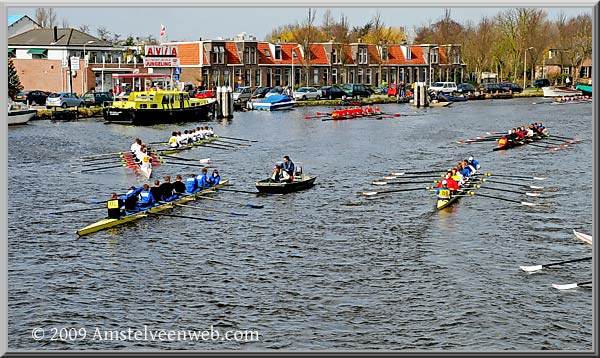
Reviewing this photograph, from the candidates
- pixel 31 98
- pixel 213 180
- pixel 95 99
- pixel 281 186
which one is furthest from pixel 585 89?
pixel 213 180

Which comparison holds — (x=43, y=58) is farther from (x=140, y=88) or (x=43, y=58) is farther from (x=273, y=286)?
(x=273, y=286)

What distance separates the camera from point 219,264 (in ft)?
78.0

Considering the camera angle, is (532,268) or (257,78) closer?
(532,268)

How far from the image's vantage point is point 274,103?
78750 mm

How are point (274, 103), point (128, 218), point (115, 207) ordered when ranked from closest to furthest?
point (115, 207), point (128, 218), point (274, 103)

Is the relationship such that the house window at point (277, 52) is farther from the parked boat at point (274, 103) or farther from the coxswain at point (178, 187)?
the coxswain at point (178, 187)

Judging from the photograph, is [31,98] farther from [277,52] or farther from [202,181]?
[202,181]

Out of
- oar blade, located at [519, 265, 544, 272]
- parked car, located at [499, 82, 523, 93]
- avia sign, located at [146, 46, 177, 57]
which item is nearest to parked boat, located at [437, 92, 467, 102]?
parked car, located at [499, 82, 523, 93]

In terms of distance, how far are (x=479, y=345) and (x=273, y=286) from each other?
5.95m

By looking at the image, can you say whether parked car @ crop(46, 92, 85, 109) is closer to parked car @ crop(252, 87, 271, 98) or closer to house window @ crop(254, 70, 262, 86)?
parked car @ crop(252, 87, 271, 98)

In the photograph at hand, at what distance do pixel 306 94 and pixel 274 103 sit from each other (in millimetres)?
10643

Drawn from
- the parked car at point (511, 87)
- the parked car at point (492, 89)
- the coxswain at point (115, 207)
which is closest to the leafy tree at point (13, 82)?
the coxswain at point (115, 207)

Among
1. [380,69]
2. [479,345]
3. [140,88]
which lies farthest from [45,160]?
[380,69]

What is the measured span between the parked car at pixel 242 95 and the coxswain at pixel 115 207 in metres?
55.0
